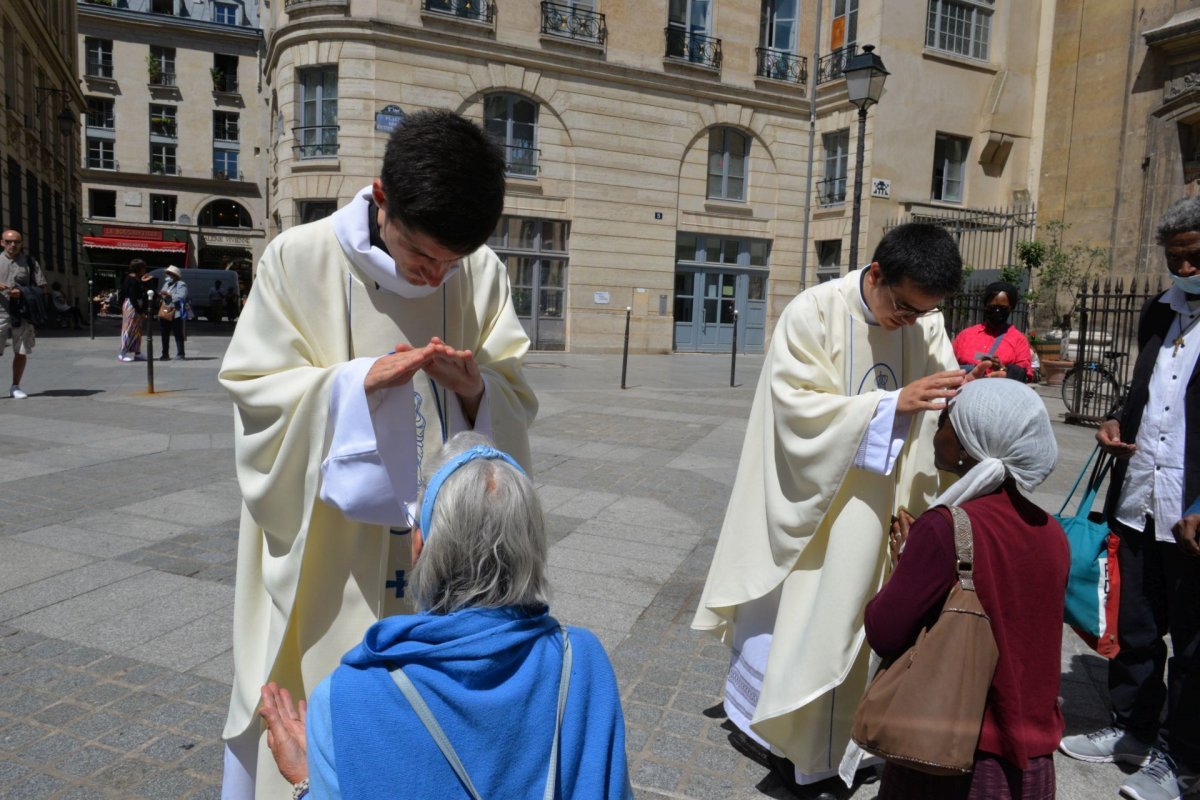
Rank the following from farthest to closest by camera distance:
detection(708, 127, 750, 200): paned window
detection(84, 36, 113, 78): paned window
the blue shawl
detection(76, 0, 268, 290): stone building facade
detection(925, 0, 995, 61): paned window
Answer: detection(76, 0, 268, 290): stone building facade < detection(84, 36, 113, 78): paned window < detection(708, 127, 750, 200): paned window < detection(925, 0, 995, 61): paned window < the blue shawl

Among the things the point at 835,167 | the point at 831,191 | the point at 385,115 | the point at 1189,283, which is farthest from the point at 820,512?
the point at 835,167

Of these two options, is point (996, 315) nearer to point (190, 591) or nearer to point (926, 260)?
point (926, 260)

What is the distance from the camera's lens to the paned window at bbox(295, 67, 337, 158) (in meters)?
20.2

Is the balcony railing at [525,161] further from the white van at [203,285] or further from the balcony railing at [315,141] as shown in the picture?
the white van at [203,285]

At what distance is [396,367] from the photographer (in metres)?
1.82

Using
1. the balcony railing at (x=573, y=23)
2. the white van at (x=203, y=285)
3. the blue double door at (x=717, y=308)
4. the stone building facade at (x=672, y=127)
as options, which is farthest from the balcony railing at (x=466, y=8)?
the white van at (x=203, y=285)

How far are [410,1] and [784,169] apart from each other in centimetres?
1058

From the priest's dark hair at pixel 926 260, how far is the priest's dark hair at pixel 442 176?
140cm

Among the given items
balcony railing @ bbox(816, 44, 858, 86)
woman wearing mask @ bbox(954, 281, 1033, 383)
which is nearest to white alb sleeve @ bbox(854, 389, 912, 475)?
woman wearing mask @ bbox(954, 281, 1033, 383)

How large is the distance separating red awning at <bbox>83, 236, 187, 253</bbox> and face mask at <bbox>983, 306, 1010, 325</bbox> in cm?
4626

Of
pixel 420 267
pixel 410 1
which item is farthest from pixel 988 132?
pixel 420 267

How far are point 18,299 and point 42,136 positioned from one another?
2422 cm

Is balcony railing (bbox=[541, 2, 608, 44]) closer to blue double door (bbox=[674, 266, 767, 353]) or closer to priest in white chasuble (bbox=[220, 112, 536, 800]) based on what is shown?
blue double door (bbox=[674, 266, 767, 353])

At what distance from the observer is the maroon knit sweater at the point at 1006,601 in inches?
73.5
